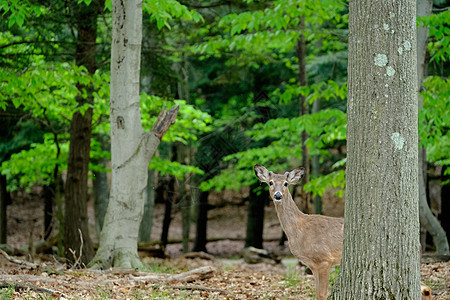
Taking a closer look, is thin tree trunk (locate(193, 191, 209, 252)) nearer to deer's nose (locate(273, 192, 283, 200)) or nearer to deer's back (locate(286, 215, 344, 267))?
deer's back (locate(286, 215, 344, 267))

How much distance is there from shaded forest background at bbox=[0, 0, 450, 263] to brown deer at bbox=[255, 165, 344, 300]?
3.66 meters

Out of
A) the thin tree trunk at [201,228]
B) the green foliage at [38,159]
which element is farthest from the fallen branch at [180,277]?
the thin tree trunk at [201,228]

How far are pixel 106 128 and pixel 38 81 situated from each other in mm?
4119

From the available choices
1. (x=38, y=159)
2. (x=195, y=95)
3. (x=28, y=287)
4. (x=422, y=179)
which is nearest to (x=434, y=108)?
(x=422, y=179)

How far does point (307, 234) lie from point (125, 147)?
366cm

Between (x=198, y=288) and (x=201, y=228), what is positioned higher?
(x=198, y=288)

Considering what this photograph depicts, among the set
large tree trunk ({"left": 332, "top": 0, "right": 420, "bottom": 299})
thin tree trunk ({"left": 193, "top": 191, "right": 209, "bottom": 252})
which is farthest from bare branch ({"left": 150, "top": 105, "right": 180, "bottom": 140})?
thin tree trunk ({"left": 193, "top": 191, "right": 209, "bottom": 252})

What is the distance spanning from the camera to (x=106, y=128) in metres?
13.8

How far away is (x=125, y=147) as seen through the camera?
8.88 meters

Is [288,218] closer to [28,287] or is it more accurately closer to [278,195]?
[278,195]

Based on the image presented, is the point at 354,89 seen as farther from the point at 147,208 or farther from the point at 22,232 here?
the point at 22,232

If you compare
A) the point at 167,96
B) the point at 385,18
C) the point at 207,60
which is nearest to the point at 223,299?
the point at 385,18

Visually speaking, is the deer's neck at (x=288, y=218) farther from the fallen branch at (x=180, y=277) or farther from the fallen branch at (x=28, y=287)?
the fallen branch at (x=28, y=287)

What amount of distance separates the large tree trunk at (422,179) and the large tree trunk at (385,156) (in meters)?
5.67
